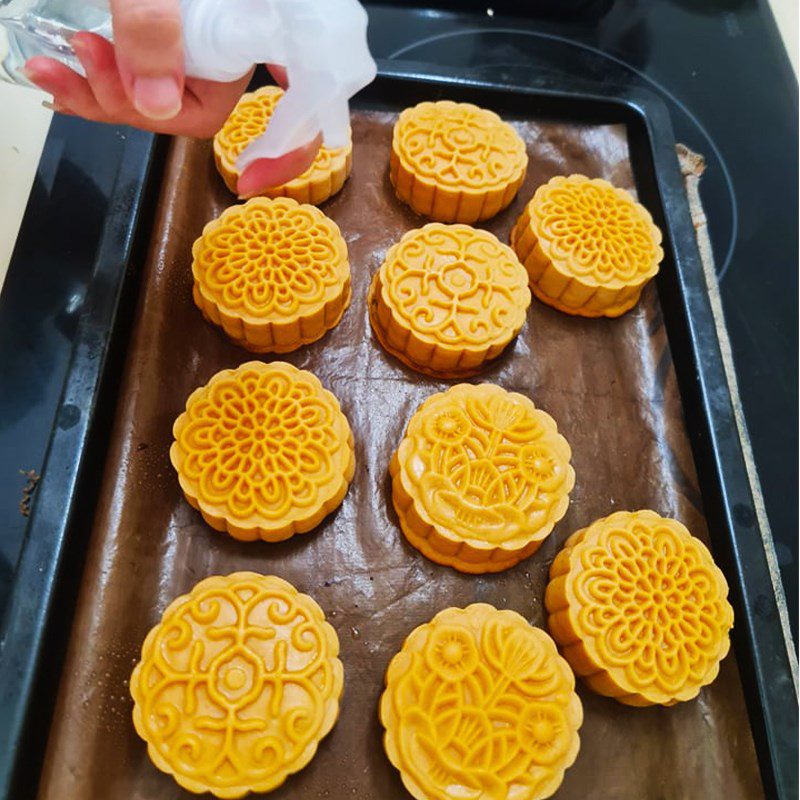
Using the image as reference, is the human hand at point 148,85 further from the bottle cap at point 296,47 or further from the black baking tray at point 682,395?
the black baking tray at point 682,395

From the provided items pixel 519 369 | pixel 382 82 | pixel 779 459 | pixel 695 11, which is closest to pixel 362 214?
pixel 382 82

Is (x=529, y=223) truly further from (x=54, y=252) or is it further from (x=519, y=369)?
(x=54, y=252)

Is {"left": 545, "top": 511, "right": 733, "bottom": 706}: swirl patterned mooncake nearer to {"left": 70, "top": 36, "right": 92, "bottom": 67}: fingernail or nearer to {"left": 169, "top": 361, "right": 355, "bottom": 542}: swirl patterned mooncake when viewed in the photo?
{"left": 169, "top": 361, "right": 355, "bottom": 542}: swirl patterned mooncake

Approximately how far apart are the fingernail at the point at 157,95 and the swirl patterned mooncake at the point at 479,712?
1.23m

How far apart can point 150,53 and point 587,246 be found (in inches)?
55.1

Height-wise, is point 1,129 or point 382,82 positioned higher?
point 382,82

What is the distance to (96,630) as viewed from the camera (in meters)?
1.63

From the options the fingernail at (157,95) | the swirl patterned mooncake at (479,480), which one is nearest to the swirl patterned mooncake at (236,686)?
the swirl patterned mooncake at (479,480)

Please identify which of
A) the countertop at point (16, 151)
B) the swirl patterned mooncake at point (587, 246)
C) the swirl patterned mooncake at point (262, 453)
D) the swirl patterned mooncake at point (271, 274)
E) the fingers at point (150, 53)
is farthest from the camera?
the countertop at point (16, 151)

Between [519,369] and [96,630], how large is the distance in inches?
52.4

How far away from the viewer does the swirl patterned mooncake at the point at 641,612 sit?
167cm

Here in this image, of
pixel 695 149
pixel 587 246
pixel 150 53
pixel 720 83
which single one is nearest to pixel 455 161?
pixel 587 246

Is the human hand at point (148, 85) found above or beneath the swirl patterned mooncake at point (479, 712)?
above

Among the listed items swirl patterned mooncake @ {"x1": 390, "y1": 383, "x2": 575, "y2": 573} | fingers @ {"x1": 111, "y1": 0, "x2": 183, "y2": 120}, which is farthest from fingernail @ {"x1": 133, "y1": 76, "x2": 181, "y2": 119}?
swirl patterned mooncake @ {"x1": 390, "y1": 383, "x2": 575, "y2": 573}
